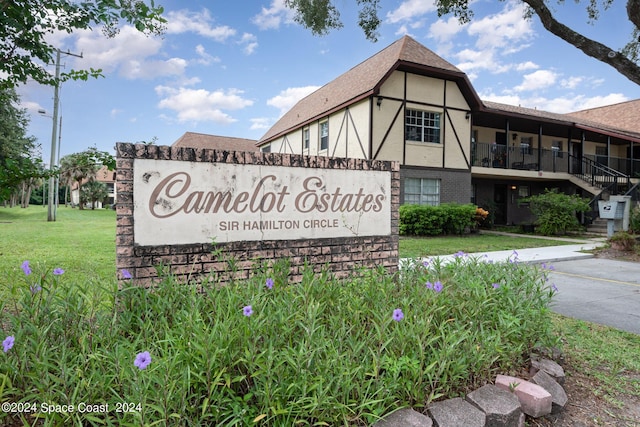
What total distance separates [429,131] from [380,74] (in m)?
3.46

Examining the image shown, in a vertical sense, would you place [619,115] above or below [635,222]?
above

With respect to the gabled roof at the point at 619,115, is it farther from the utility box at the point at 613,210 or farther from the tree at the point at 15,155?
the tree at the point at 15,155

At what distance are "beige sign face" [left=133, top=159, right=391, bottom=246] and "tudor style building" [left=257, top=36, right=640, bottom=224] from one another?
34.7 feet

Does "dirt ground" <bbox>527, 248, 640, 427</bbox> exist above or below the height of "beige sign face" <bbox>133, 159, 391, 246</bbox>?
below

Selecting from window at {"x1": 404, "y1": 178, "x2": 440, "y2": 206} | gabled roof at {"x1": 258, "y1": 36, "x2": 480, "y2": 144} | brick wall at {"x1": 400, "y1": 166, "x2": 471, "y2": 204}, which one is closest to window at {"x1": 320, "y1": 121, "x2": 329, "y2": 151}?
gabled roof at {"x1": 258, "y1": 36, "x2": 480, "y2": 144}

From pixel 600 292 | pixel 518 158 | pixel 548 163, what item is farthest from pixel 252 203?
pixel 548 163

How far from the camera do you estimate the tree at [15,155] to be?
3223 mm

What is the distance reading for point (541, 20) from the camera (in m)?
10.5

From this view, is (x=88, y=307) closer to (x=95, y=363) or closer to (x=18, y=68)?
(x=95, y=363)

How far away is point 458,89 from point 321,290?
16.3 metres

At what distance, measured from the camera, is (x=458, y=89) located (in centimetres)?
1680

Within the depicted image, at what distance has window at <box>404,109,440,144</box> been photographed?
52.4ft

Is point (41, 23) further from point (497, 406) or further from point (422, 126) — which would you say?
point (422, 126)

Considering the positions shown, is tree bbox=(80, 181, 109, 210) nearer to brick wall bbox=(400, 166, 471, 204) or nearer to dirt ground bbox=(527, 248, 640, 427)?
brick wall bbox=(400, 166, 471, 204)
